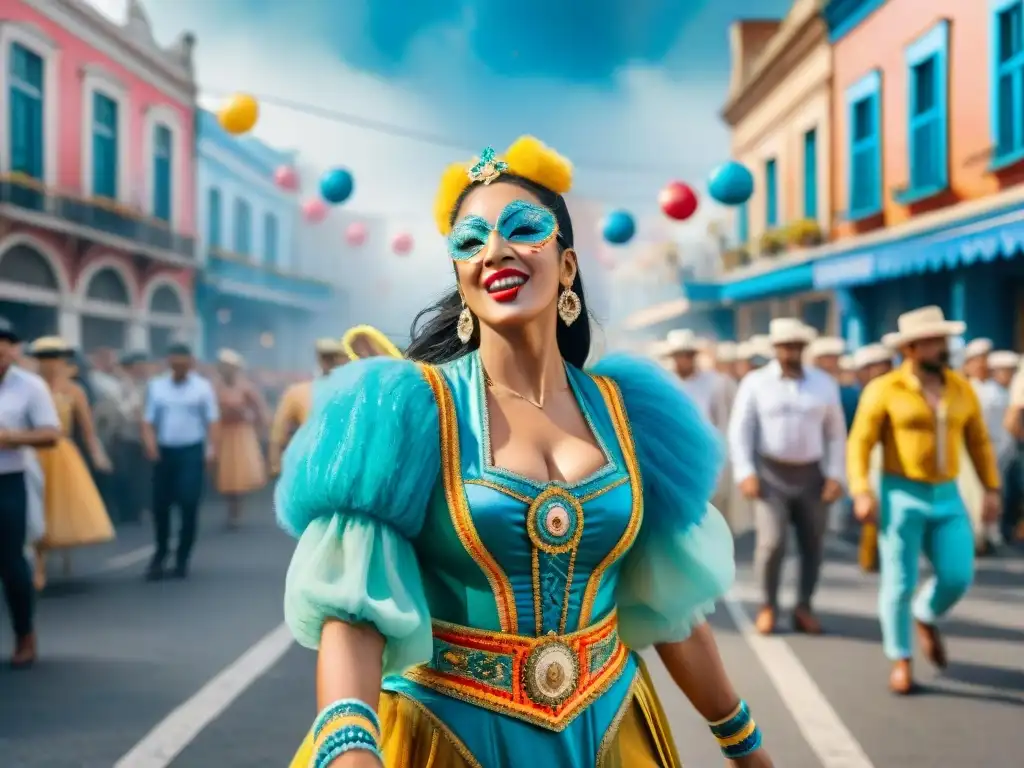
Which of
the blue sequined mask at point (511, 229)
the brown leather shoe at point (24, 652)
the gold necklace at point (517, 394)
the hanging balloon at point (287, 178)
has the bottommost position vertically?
the brown leather shoe at point (24, 652)

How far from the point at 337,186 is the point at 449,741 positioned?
23.7 feet

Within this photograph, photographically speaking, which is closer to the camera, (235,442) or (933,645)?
(933,645)

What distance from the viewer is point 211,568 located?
9.59 meters

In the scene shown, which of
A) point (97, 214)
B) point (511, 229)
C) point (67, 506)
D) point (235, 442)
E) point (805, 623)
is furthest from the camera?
point (97, 214)

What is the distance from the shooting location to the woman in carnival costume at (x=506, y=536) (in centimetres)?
209

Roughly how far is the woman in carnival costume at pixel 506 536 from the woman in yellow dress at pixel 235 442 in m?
10.6

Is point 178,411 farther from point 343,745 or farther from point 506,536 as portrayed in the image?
point 343,745

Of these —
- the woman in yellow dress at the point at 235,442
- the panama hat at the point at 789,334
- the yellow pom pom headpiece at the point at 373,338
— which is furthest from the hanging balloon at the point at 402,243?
the yellow pom pom headpiece at the point at 373,338

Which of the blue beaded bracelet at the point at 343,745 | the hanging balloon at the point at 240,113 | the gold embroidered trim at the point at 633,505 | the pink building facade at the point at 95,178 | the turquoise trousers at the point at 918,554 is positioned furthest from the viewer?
the pink building facade at the point at 95,178

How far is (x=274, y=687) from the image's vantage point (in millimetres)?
5719

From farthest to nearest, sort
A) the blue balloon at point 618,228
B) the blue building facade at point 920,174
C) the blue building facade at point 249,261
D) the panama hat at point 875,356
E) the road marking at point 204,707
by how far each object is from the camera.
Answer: the blue building facade at point 249,261 < the blue building facade at point 920,174 < the panama hat at point 875,356 < the blue balloon at point 618,228 < the road marking at point 204,707

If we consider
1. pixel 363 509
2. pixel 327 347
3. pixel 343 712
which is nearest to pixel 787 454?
pixel 327 347

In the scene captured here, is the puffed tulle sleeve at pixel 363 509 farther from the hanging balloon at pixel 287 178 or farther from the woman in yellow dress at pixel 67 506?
the hanging balloon at pixel 287 178

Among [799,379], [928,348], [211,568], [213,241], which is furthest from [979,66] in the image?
[213,241]
